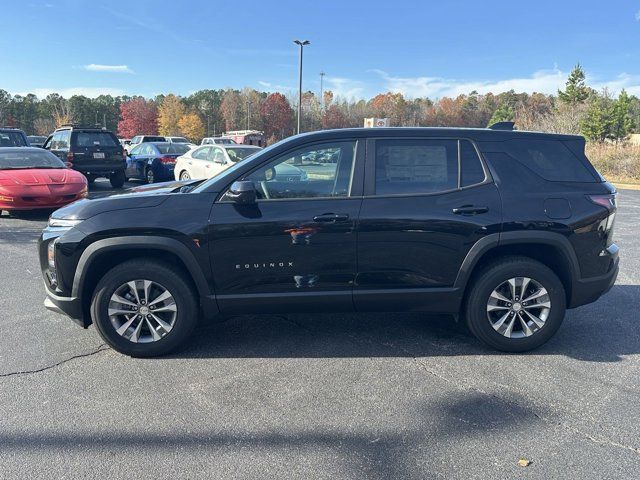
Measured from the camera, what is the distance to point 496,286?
3930 millimetres

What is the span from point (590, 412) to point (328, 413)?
1701 mm

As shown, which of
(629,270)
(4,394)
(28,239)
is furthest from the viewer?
(28,239)

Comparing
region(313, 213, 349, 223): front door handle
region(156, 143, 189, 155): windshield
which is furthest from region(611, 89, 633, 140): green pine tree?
region(313, 213, 349, 223): front door handle

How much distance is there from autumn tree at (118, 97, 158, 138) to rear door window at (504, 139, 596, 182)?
317ft

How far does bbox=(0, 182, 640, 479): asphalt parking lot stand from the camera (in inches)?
103

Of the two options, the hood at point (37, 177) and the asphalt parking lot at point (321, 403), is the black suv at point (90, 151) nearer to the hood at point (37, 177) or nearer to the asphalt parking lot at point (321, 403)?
the hood at point (37, 177)

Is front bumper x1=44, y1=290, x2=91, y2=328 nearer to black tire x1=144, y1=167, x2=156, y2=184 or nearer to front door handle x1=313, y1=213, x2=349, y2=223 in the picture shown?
front door handle x1=313, y1=213, x2=349, y2=223

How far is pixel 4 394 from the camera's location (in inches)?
130

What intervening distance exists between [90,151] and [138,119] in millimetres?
86917

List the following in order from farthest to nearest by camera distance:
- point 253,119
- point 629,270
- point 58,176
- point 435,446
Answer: point 253,119 < point 58,176 < point 629,270 < point 435,446

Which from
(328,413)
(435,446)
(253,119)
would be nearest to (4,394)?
(328,413)

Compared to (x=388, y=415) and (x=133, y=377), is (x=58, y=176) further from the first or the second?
(x=388, y=415)

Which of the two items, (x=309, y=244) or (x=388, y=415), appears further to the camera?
(x=309, y=244)

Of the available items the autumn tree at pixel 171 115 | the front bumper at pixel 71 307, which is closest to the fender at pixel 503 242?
the front bumper at pixel 71 307
